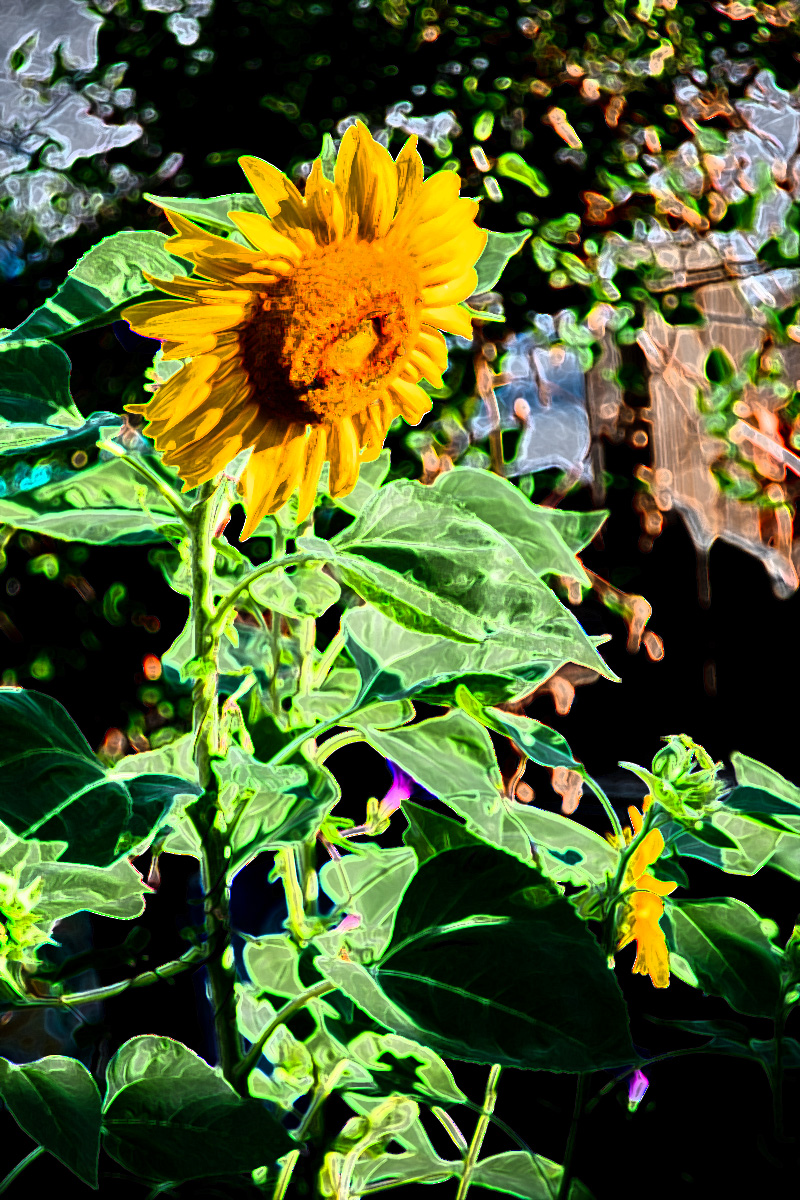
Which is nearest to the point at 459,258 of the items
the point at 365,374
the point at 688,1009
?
the point at 365,374

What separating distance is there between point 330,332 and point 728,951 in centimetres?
46

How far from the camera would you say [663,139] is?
1.24 meters

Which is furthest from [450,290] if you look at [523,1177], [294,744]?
[523,1177]

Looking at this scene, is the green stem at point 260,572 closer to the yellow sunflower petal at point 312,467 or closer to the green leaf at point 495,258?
the yellow sunflower petal at point 312,467

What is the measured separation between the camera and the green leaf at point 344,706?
0.61 m

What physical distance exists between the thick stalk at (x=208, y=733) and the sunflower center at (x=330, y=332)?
2.8 inches

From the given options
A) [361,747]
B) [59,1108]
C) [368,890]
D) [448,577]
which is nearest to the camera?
[448,577]

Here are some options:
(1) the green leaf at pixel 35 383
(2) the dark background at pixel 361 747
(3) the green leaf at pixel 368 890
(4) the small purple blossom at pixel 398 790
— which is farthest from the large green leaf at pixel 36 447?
(2) the dark background at pixel 361 747

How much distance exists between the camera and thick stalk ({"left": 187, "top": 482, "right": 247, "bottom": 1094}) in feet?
1.59

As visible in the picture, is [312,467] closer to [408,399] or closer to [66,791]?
[408,399]

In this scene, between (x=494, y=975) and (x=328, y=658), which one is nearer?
(x=494, y=975)

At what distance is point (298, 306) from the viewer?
17.1 inches

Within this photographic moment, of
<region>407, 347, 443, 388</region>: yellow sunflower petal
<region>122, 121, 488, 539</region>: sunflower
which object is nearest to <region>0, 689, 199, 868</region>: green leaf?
<region>122, 121, 488, 539</region>: sunflower

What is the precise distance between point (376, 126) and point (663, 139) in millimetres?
378
